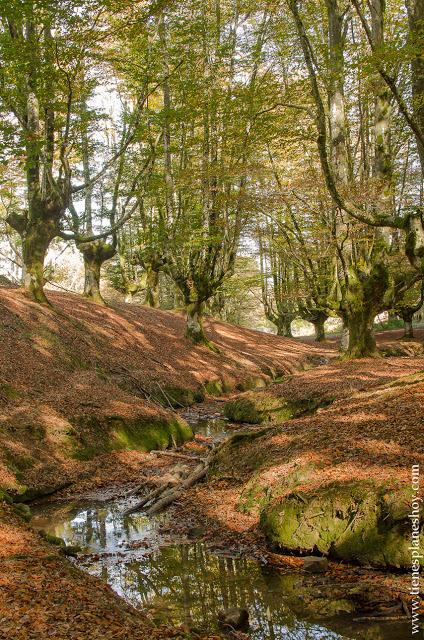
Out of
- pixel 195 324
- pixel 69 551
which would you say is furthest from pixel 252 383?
pixel 69 551

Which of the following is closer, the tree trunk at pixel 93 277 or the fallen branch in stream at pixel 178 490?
the fallen branch in stream at pixel 178 490

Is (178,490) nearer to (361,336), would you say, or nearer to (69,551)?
(69,551)

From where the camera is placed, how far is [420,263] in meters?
10.5

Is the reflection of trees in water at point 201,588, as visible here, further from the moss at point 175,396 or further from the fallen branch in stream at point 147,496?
the moss at point 175,396

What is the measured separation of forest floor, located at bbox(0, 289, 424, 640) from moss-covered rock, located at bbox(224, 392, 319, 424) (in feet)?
1.40

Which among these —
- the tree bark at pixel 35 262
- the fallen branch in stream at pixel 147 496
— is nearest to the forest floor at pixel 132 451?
the fallen branch in stream at pixel 147 496

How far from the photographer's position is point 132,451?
1127cm

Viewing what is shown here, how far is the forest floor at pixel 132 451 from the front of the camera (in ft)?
14.8

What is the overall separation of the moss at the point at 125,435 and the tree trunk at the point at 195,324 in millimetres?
10066

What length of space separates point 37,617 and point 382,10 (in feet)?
45.2

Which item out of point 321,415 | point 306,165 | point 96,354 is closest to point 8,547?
point 321,415

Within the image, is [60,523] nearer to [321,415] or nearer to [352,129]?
[321,415]

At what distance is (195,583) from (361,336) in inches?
559

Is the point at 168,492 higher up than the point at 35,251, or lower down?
lower down
